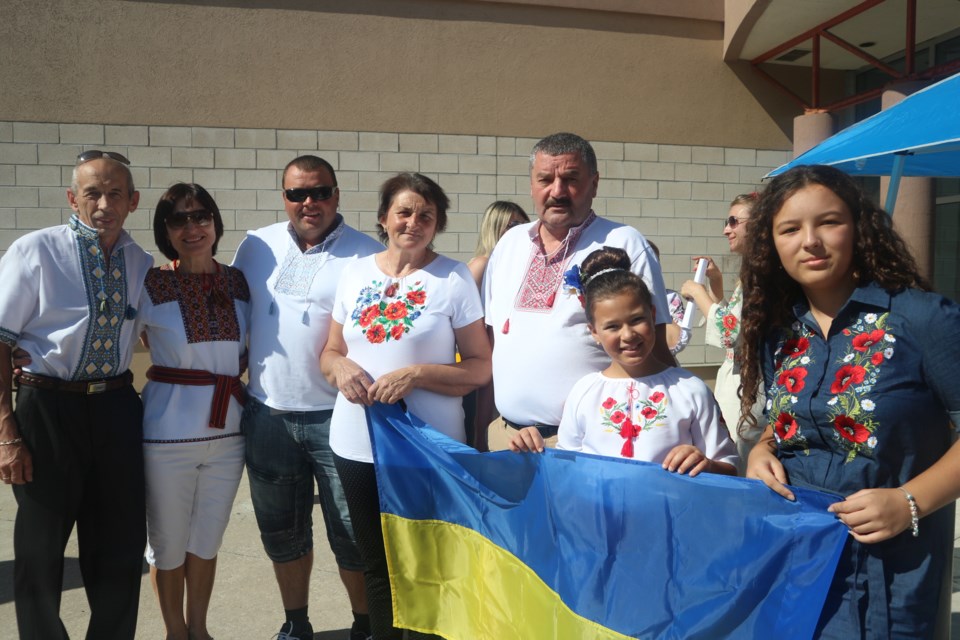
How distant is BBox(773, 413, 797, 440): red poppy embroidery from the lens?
6.38 feet

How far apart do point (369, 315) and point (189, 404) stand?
0.89m

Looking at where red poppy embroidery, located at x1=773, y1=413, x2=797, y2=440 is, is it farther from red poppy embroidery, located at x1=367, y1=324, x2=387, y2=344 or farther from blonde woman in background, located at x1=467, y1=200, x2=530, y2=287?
blonde woman in background, located at x1=467, y1=200, x2=530, y2=287

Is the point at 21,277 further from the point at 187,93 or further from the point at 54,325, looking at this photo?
the point at 187,93

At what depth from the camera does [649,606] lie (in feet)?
7.46

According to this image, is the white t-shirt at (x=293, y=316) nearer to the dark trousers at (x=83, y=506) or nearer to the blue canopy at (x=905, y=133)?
the dark trousers at (x=83, y=506)

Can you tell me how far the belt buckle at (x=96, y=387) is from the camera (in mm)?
3018

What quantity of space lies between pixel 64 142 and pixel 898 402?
25.5 feet

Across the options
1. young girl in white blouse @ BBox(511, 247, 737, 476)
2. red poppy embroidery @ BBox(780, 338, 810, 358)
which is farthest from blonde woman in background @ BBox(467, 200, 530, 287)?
red poppy embroidery @ BBox(780, 338, 810, 358)

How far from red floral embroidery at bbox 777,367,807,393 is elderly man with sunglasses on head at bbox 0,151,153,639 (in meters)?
2.49

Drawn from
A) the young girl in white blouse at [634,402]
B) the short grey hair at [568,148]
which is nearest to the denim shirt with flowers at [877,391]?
the young girl in white blouse at [634,402]

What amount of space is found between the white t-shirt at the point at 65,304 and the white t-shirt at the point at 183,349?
0.53 feet

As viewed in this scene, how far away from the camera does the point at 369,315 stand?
3.06 m

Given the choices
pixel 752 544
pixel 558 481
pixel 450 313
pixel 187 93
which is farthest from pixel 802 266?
pixel 187 93

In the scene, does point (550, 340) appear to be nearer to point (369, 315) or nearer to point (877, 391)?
point (369, 315)
